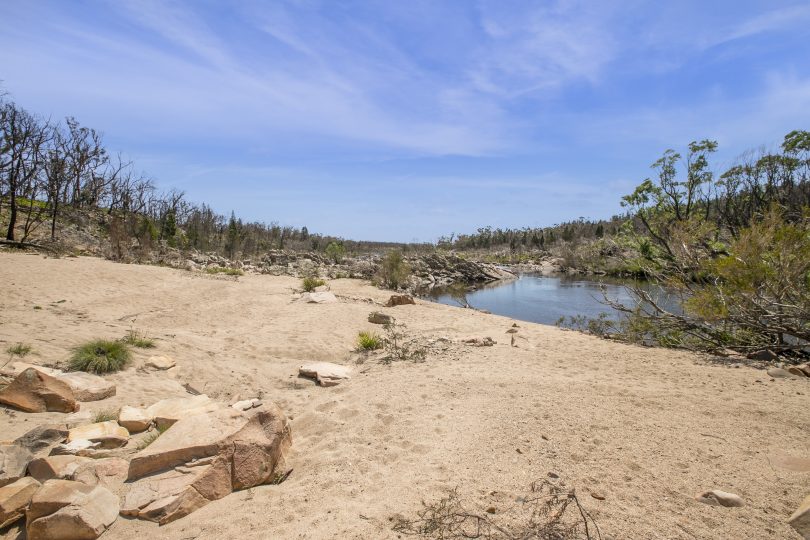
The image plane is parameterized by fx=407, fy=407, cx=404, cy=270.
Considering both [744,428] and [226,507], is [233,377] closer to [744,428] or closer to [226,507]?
[226,507]

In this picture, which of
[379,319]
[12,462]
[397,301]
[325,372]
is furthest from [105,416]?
[397,301]

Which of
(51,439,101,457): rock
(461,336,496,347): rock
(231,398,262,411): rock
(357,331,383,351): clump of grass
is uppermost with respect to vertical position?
(461,336,496,347): rock

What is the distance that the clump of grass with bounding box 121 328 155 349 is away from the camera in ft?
22.0

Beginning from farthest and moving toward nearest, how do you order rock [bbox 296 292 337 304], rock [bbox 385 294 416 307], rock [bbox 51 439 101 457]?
rock [bbox 385 294 416 307] → rock [bbox 296 292 337 304] → rock [bbox 51 439 101 457]

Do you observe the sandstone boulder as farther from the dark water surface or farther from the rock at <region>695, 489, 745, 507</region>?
the rock at <region>695, 489, 745, 507</region>

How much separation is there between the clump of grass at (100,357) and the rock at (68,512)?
3205 mm

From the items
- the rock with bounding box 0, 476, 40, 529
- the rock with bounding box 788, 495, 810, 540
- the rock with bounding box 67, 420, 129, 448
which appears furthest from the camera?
the rock with bounding box 67, 420, 129, 448

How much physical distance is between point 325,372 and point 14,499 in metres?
4.19

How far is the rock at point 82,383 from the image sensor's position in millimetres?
4812

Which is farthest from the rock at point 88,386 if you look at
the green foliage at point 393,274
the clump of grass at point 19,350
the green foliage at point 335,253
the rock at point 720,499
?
the green foliage at point 335,253

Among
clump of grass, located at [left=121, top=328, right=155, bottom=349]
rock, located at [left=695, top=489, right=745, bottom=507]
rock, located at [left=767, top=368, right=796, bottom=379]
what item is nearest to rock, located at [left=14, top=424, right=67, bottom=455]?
clump of grass, located at [left=121, top=328, right=155, bottom=349]

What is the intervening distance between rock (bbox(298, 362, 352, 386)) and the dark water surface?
10.3m

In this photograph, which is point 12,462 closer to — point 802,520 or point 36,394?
point 36,394

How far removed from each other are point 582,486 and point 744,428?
98.5 inches
